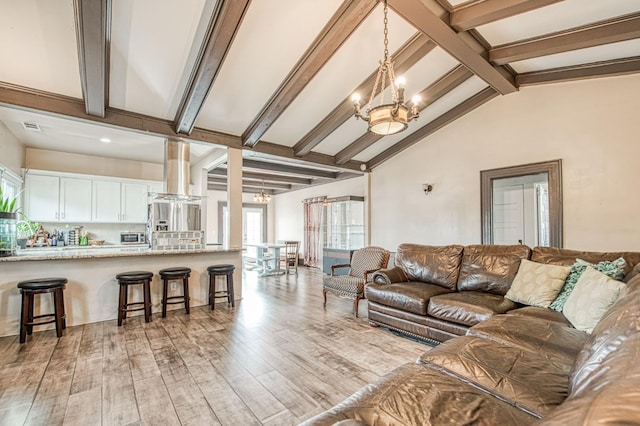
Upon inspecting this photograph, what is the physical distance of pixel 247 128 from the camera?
16.2 feet

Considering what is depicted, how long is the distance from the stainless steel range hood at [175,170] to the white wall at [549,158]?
431 cm

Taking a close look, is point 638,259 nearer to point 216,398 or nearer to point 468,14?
point 468,14

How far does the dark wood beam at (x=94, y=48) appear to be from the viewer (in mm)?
2379

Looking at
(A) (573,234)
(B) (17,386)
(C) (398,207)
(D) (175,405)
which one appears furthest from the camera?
(C) (398,207)

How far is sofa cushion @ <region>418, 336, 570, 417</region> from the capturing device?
1364 millimetres

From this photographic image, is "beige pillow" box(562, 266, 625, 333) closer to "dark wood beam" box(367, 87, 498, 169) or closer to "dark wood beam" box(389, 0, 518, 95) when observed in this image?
"dark wood beam" box(389, 0, 518, 95)

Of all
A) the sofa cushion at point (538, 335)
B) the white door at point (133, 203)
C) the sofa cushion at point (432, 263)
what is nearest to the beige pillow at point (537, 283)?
the sofa cushion at point (538, 335)

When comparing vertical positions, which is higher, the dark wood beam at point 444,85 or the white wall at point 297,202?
the dark wood beam at point 444,85

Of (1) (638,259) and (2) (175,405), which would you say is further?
(1) (638,259)

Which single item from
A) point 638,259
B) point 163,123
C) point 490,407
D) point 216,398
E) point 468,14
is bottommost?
point 216,398

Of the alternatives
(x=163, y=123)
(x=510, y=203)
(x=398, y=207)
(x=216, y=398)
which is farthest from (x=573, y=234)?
(x=163, y=123)

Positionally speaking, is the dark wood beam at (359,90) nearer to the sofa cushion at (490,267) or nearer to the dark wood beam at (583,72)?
the dark wood beam at (583,72)

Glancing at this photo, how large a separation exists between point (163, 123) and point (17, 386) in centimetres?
337

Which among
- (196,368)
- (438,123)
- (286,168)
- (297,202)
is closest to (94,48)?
(196,368)
